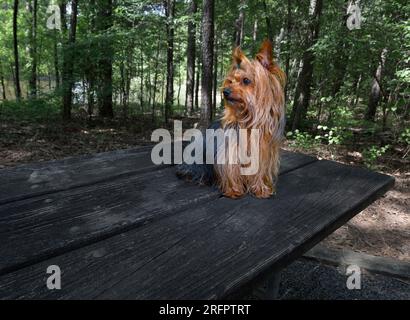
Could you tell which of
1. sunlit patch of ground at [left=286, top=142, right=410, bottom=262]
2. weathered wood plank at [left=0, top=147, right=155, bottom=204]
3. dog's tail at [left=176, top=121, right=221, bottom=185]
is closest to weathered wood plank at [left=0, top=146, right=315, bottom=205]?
weathered wood plank at [left=0, top=147, right=155, bottom=204]

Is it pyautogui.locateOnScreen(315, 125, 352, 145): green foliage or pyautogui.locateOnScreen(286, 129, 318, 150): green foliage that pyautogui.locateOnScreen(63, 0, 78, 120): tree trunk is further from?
pyautogui.locateOnScreen(315, 125, 352, 145): green foliage

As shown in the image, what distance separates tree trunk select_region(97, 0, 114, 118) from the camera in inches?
276

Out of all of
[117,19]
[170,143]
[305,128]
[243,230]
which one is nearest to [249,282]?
[243,230]

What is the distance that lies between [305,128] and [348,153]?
5.29 ft

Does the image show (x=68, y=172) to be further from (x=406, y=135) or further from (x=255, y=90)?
(x=406, y=135)

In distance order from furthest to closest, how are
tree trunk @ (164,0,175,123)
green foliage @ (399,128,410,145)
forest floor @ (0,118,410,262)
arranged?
tree trunk @ (164,0,175,123)
green foliage @ (399,128,410,145)
forest floor @ (0,118,410,262)

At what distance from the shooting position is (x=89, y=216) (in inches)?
55.7

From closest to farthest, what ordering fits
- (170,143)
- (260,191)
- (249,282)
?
(249,282) < (260,191) < (170,143)

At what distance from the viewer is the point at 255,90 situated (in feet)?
5.46

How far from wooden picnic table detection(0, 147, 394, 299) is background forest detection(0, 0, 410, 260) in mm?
2415

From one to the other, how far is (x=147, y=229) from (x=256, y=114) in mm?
783

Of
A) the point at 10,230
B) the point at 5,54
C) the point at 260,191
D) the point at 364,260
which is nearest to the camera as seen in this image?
the point at 10,230

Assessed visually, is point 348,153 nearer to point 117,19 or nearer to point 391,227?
point 391,227

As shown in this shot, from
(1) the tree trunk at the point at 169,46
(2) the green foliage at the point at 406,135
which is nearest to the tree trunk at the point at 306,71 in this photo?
(2) the green foliage at the point at 406,135
